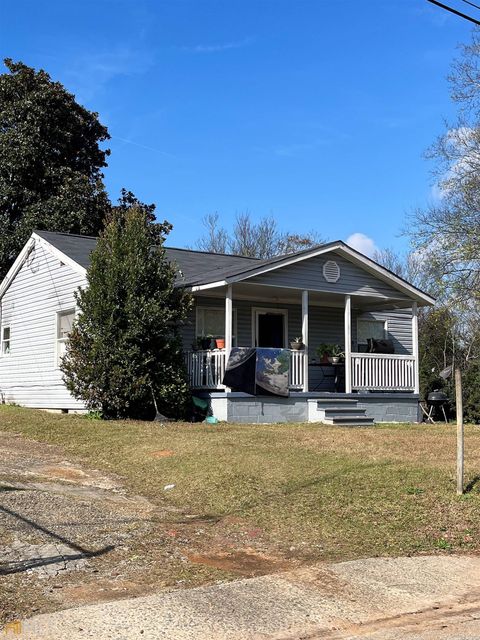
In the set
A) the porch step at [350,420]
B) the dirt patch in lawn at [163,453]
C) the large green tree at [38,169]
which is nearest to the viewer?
the dirt patch in lawn at [163,453]

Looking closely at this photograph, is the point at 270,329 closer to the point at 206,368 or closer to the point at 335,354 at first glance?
the point at 335,354

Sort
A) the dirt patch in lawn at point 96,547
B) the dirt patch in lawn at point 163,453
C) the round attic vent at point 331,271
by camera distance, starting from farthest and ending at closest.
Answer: the round attic vent at point 331,271, the dirt patch in lawn at point 163,453, the dirt patch in lawn at point 96,547

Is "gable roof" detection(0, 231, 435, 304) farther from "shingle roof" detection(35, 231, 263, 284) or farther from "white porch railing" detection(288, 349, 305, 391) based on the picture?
"white porch railing" detection(288, 349, 305, 391)

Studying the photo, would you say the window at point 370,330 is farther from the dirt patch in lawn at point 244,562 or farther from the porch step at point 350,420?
the dirt patch in lawn at point 244,562

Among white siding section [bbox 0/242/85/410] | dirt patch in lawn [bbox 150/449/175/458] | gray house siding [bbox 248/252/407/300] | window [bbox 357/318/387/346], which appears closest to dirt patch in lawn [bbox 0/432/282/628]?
dirt patch in lawn [bbox 150/449/175/458]

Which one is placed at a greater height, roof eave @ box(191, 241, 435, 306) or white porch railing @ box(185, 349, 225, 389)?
roof eave @ box(191, 241, 435, 306)

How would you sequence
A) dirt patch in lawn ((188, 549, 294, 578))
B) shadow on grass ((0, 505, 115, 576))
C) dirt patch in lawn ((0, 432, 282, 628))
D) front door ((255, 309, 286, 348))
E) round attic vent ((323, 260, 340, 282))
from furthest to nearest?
front door ((255, 309, 286, 348)) → round attic vent ((323, 260, 340, 282)) → dirt patch in lawn ((188, 549, 294, 578)) → shadow on grass ((0, 505, 115, 576)) → dirt patch in lawn ((0, 432, 282, 628))

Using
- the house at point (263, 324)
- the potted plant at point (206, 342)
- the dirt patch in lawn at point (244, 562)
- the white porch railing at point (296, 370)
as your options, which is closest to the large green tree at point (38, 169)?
the house at point (263, 324)

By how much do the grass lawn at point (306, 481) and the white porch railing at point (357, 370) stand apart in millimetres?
2980

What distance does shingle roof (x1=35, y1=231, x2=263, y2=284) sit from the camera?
687 inches

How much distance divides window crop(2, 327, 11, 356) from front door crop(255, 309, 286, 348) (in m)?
7.58

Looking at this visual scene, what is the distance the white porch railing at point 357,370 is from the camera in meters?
16.4

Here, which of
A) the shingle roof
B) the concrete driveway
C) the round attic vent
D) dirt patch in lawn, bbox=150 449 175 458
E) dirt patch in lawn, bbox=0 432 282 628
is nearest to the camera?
the concrete driveway

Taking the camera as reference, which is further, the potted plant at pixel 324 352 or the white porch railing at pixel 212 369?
the potted plant at pixel 324 352
